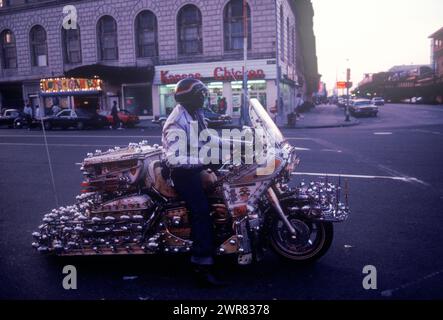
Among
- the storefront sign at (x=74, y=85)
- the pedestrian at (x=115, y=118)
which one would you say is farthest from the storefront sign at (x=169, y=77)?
the pedestrian at (x=115, y=118)

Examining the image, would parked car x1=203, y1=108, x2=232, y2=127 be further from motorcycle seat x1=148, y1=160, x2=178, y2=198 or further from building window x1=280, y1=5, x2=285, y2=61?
building window x1=280, y1=5, x2=285, y2=61

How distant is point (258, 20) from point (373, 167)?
23944mm

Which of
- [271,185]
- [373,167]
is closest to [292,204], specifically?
[271,185]

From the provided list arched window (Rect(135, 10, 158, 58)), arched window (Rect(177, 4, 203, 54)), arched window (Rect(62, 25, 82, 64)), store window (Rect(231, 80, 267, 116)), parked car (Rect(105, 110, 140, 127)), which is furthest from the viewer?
arched window (Rect(62, 25, 82, 64))

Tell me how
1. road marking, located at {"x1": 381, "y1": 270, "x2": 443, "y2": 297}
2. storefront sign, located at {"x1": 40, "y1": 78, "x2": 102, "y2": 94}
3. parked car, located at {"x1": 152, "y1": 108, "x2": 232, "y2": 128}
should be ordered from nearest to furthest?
road marking, located at {"x1": 381, "y1": 270, "x2": 443, "y2": 297} → parked car, located at {"x1": 152, "y1": 108, "x2": 232, "y2": 128} → storefront sign, located at {"x1": 40, "y1": 78, "x2": 102, "y2": 94}

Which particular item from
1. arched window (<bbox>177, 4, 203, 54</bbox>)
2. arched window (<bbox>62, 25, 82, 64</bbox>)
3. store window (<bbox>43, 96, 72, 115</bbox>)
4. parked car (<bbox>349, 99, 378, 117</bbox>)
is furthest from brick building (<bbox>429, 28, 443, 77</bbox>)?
store window (<bbox>43, 96, 72, 115</bbox>)

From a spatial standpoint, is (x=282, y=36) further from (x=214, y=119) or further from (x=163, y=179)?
(x=163, y=179)

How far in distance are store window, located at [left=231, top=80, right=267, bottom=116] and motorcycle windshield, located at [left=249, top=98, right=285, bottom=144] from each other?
1054 inches

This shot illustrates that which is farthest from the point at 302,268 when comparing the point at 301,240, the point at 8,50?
the point at 8,50

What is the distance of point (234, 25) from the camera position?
31984 millimetres

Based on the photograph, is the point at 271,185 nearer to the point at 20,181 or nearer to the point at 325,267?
the point at 325,267

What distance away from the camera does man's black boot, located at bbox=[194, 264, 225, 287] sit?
3820mm
